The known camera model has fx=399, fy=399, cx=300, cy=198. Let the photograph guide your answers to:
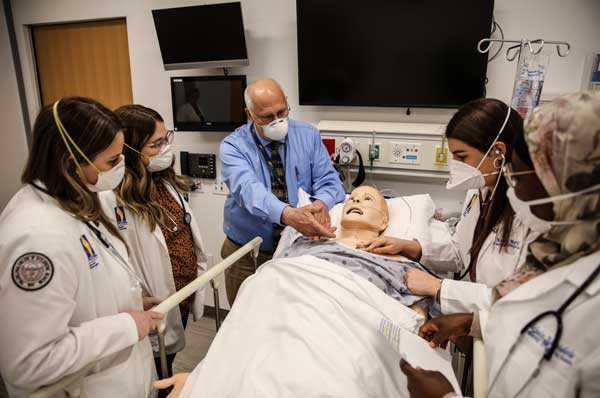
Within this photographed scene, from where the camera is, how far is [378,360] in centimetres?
122

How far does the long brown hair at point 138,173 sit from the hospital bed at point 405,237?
1.12ft

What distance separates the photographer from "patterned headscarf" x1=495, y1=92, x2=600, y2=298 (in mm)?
705

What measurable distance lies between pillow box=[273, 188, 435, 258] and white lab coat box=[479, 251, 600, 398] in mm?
1044

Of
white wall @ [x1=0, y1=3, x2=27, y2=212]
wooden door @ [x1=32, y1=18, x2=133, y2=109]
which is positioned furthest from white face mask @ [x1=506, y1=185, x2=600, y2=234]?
white wall @ [x1=0, y1=3, x2=27, y2=212]

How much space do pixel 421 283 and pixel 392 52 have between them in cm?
142

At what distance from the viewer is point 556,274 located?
810 mm

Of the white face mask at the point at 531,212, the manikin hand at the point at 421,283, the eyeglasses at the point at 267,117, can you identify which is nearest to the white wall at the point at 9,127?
the eyeglasses at the point at 267,117

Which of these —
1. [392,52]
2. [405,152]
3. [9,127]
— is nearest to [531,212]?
[405,152]

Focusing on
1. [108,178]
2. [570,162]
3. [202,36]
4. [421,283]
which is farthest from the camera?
[202,36]

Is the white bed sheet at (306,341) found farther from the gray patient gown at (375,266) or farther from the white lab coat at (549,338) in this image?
the white lab coat at (549,338)

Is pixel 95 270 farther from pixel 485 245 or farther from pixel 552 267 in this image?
pixel 485 245

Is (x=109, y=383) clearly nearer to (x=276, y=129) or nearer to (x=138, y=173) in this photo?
(x=138, y=173)

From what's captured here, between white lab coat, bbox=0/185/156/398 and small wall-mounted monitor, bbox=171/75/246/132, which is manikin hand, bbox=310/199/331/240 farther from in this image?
small wall-mounted monitor, bbox=171/75/246/132

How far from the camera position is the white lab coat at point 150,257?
1612mm
